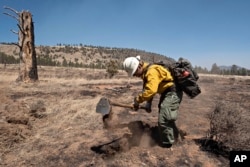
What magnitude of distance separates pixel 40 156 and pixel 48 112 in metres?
3.19

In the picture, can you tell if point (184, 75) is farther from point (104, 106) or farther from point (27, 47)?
point (27, 47)

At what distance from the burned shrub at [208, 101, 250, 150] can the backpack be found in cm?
58

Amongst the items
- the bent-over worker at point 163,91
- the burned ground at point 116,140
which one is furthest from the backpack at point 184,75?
the burned ground at point 116,140

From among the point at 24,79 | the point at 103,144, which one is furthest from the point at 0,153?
the point at 24,79

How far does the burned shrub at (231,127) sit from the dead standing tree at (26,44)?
1181 cm

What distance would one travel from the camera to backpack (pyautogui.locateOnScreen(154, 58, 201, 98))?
4.61 meters

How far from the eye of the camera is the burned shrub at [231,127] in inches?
169

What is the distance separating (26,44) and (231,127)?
12.7 metres

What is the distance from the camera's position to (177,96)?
15.5ft

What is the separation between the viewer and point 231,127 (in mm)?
4406

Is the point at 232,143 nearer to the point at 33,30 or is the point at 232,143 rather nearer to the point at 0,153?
the point at 0,153

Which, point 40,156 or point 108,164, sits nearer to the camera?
point 108,164

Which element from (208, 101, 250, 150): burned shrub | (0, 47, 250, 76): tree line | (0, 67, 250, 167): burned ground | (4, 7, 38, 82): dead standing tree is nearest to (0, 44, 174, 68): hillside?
(0, 47, 250, 76): tree line

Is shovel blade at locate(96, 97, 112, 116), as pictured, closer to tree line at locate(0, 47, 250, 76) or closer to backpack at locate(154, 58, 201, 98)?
backpack at locate(154, 58, 201, 98)
